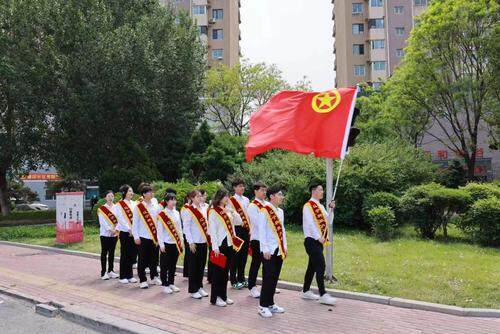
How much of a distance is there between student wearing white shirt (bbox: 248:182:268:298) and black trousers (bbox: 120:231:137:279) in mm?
2633

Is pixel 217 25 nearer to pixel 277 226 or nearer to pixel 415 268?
pixel 415 268

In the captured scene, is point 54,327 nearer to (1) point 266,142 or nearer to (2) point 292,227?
(1) point 266,142

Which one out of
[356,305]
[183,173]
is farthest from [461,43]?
[356,305]

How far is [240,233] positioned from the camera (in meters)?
8.59

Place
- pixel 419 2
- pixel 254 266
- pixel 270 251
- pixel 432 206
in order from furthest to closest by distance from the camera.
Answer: pixel 419 2 < pixel 432 206 < pixel 254 266 < pixel 270 251

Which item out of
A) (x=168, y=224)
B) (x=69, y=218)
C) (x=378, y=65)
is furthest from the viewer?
(x=378, y=65)

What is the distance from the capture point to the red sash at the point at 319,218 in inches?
290

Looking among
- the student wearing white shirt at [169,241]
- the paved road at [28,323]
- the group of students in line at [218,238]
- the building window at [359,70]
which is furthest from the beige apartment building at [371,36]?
the paved road at [28,323]

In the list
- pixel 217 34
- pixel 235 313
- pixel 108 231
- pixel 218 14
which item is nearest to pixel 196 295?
pixel 235 313

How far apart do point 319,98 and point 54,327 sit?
18.8ft

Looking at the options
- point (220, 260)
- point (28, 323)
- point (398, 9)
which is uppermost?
point (398, 9)

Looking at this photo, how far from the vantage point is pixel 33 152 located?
25.8 metres

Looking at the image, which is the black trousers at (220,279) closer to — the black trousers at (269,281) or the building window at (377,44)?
the black trousers at (269,281)

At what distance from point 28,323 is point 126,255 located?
106 inches
